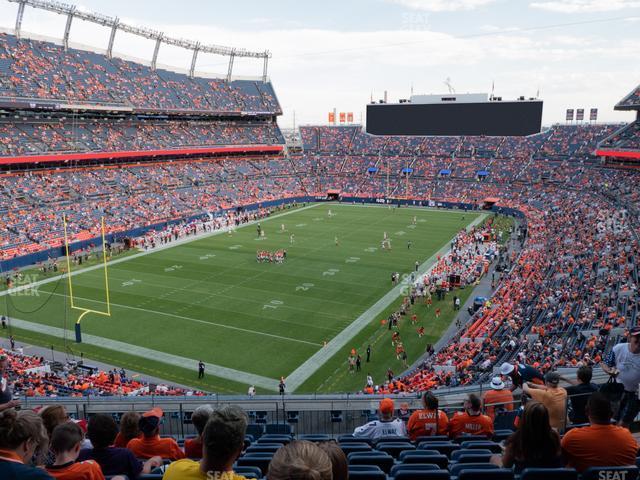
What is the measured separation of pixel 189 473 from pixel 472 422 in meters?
4.76

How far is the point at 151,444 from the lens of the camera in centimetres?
525

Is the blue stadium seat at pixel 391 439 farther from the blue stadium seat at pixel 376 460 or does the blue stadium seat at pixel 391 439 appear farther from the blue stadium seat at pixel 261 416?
the blue stadium seat at pixel 261 416

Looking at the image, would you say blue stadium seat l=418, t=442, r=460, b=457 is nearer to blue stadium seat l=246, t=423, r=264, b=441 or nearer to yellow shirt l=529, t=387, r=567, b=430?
yellow shirt l=529, t=387, r=567, b=430

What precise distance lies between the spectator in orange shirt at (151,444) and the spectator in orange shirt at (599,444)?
369cm

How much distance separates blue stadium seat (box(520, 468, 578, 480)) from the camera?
12.8ft

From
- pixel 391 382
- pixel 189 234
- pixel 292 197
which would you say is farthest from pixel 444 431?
pixel 292 197

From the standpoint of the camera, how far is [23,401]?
1244 centimetres

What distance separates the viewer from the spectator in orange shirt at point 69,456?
3.47 metres

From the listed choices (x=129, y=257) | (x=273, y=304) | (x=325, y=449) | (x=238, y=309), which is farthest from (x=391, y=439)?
(x=129, y=257)

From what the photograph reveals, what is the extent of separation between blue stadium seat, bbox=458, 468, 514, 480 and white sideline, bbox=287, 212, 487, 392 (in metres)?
15.8

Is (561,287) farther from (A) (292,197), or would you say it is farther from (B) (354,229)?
(A) (292,197)

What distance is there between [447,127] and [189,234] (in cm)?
4499

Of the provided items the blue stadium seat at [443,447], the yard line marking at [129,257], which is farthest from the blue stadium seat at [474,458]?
the yard line marking at [129,257]

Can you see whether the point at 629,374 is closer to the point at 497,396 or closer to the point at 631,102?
the point at 497,396
